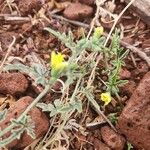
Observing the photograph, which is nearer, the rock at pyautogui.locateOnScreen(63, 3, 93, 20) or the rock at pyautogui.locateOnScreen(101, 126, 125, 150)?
the rock at pyautogui.locateOnScreen(101, 126, 125, 150)

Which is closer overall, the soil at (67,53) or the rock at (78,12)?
the soil at (67,53)

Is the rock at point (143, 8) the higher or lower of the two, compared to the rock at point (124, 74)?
higher

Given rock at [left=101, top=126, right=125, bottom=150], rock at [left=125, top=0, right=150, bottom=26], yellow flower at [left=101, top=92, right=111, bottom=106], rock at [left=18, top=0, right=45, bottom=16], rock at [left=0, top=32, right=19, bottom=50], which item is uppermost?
rock at [left=125, top=0, right=150, bottom=26]

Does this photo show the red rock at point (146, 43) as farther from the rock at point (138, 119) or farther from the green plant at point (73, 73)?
the rock at point (138, 119)

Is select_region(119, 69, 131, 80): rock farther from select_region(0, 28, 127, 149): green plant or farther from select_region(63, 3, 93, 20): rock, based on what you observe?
select_region(63, 3, 93, 20): rock

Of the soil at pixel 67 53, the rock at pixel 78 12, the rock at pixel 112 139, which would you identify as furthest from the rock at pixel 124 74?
the rock at pixel 78 12

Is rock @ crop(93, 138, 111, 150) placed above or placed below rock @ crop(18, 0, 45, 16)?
below

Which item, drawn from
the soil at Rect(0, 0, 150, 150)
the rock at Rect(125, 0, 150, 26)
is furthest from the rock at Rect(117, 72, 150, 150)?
the rock at Rect(125, 0, 150, 26)

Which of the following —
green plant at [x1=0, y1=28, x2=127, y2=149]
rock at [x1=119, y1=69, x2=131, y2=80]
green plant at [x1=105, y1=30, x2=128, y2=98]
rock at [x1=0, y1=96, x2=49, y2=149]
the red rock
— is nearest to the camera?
green plant at [x1=0, y1=28, x2=127, y2=149]

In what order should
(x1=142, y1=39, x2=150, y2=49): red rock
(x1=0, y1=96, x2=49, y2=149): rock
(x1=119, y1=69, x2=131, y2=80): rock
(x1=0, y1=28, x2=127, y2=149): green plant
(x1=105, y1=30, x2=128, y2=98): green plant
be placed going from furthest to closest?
(x1=142, y1=39, x2=150, y2=49): red rock → (x1=119, y1=69, x2=131, y2=80): rock → (x1=105, y1=30, x2=128, y2=98): green plant → (x1=0, y1=96, x2=49, y2=149): rock → (x1=0, y1=28, x2=127, y2=149): green plant
